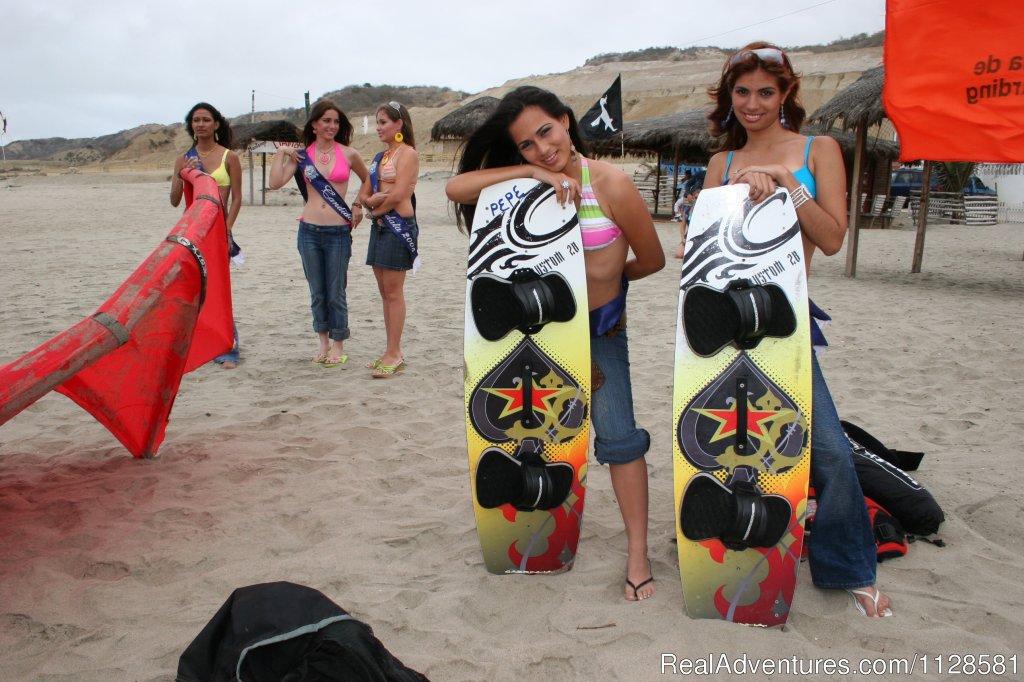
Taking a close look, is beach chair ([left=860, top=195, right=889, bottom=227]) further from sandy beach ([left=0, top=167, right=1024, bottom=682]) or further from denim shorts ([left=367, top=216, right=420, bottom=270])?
denim shorts ([left=367, top=216, right=420, bottom=270])

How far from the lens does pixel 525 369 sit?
2623 mm

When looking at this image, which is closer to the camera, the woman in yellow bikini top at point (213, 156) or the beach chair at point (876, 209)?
the woman in yellow bikini top at point (213, 156)

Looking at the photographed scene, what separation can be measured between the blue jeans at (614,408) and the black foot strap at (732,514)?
233mm

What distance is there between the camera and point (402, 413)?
176 inches

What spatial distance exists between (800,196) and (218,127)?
4209 millimetres

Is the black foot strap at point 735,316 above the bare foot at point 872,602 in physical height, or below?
above

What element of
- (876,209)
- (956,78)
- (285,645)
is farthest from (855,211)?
(285,645)

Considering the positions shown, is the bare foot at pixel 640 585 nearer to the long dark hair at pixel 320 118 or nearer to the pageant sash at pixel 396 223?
the pageant sash at pixel 396 223

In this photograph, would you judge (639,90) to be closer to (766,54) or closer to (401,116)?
(401,116)

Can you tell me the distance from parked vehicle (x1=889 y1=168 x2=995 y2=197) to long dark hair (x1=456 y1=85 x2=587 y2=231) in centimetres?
2095

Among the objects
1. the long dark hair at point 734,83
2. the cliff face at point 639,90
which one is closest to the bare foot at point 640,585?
the long dark hair at point 734,83

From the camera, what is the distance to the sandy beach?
232 centimetres

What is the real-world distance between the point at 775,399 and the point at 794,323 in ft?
0.77

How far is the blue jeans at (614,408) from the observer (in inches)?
101
